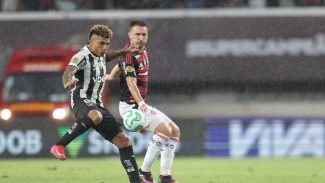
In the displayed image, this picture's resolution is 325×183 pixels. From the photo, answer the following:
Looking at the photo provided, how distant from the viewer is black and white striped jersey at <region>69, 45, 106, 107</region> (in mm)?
10336

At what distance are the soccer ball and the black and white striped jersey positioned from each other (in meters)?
0.37

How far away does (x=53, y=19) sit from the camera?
20.5 m

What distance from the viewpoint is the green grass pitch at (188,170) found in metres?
12.2

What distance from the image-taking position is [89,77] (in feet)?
34.1

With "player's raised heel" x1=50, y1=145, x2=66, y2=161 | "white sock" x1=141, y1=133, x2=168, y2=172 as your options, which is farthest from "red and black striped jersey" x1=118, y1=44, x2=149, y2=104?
"player's raised heel" x1=50, y1=145, x2=66, y2=161

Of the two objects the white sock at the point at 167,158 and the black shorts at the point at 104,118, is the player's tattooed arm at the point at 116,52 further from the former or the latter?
the white sock at the point at 167,158

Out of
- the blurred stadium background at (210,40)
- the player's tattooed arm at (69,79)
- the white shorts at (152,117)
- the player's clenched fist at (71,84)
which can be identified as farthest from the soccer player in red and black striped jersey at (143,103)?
the blurred stadium background at (210,40)

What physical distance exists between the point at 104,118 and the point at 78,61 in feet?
2.21

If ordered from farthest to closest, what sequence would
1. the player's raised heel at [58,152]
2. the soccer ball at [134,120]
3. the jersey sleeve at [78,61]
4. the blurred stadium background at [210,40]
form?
the blurred stadium background at [210,40]
the soccer ball at [134,120]
the jersey sleeve at [78,61]
the player's raised heel at [58,152]

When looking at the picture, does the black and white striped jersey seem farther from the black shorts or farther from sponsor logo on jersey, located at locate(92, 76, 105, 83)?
the black shorts

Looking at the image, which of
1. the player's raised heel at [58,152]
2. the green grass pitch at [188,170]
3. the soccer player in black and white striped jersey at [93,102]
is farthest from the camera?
the green grass pitch at [188,170]

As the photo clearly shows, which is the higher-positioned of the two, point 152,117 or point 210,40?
point 152,117

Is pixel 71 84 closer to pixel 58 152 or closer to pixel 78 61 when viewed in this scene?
pixel 78 61

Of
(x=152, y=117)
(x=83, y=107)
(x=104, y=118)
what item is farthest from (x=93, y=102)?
(x=152, y=117)
